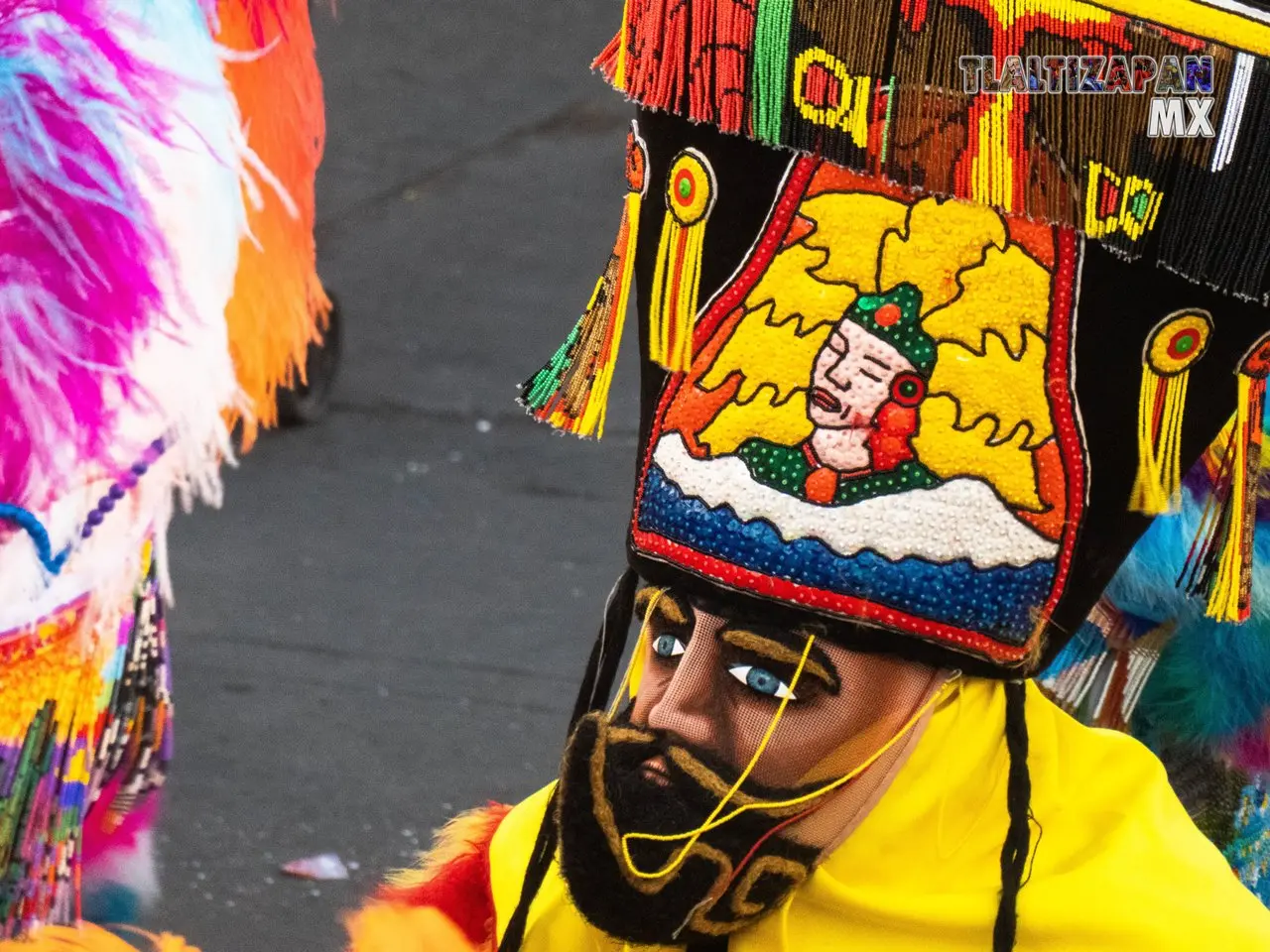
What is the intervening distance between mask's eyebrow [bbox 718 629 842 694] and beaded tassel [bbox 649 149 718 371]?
0.22 m

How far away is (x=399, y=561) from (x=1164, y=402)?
11.1 feet

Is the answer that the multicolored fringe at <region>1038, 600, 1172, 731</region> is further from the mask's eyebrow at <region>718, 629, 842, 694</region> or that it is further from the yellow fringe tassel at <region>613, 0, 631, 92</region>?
the yellow fringe tassel at <region>613, 0, 631, 92</region>

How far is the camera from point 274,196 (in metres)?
1.90

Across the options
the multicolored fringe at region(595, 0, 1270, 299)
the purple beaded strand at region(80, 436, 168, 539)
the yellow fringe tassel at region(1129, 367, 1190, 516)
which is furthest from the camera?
the purple beaded strand at region(80, 436, 168, 539)

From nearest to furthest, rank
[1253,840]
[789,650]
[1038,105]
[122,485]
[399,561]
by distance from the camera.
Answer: [1038,105], [789,650], [122,485], [1253,840], [399,561]

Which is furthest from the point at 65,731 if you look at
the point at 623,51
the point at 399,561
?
the point at 399,561

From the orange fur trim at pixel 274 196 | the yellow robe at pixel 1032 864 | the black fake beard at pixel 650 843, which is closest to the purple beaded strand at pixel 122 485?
the orange fur trim at pixel 274 196

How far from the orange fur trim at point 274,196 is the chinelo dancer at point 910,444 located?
48 centimetres

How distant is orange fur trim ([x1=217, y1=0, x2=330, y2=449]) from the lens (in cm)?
185

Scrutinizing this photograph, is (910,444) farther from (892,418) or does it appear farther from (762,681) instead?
(762,681)

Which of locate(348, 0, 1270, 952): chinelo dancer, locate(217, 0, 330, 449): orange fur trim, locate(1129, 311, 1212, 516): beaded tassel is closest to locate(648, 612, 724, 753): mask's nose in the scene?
locate(348, 0, 1270, 952): chinelo dancer

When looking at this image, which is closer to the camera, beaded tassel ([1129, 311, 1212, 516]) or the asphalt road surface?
beaded tassel ([1129, 311, 1212, 516])

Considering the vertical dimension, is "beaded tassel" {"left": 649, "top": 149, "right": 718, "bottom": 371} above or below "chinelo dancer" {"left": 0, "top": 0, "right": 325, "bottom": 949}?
above

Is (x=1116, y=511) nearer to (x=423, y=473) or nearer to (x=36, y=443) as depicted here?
(x=36, y=443)
